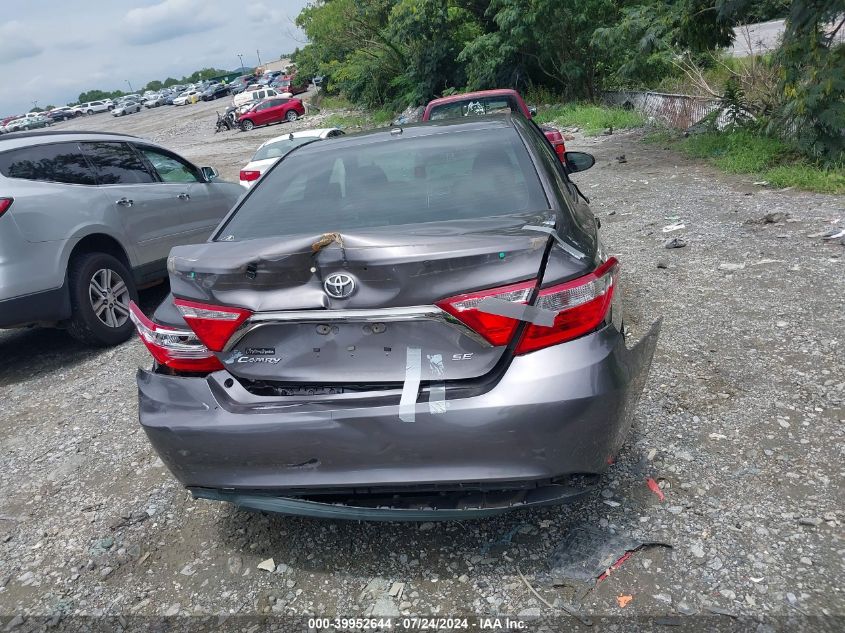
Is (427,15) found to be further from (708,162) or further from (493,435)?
(493,435)

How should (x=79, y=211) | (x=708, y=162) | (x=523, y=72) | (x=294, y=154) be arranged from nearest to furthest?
(x=294, y=154) < (x=79, y=211) < (x=708, y=162) < (x=523, y=72)

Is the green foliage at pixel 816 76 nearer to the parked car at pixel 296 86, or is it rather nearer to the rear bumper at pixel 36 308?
the rear bumper at pixel 36 308

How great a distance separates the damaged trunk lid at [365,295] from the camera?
90.4 inches

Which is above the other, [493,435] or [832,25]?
[832,25]

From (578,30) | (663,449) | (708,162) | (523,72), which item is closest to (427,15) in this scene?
(523,72)

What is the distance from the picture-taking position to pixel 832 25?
8.36 meters

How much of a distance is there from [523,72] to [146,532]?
25.0 meters

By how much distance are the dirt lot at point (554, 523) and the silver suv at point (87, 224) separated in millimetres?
776

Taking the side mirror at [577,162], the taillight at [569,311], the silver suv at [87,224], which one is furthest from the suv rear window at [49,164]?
the taillight at [569,311]

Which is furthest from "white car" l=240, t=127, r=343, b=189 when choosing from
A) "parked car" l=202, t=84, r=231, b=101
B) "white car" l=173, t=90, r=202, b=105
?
"white car" l=173, t=90, r=202, b=105

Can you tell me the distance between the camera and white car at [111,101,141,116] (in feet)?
257

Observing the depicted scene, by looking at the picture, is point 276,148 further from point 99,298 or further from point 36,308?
point 36,308

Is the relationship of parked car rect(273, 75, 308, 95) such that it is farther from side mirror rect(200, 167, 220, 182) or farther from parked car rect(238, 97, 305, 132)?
side mirror rect(200, 167, 220, 182)

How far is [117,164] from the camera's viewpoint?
6477 mm
